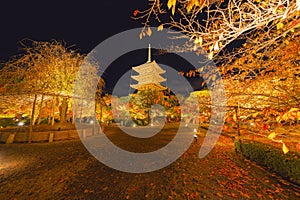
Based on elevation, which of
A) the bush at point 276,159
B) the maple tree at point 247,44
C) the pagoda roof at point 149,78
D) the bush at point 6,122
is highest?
the pagoda roof at point 149,78

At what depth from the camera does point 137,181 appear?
13.3ft

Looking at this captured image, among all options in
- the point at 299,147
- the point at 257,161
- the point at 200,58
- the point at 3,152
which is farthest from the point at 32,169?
the point at 257,161

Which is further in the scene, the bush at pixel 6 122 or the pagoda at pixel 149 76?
the pagoda at pixel 149 76

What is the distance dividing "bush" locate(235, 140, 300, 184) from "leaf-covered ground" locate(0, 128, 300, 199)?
0.25 m

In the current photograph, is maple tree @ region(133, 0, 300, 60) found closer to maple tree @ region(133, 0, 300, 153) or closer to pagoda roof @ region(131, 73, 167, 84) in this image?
maple tree @ region(133, 0, 300, 153)

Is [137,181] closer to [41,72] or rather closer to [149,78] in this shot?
[41,72]

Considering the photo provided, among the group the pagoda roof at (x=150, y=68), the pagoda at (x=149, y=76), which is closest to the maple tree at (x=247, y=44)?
the pagoda at (x=149, y=76)

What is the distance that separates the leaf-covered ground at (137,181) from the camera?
336 centimetres

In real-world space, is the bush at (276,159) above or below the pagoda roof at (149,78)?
below

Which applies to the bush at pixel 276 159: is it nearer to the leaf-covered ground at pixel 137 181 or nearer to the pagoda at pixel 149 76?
the leaf-covered ground at pixel 137 181

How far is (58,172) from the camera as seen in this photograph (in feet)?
14.9

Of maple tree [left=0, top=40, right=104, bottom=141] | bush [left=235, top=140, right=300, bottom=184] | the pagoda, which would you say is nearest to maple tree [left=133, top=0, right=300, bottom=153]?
bush [left=235, top=140, right=300, bottom=184]

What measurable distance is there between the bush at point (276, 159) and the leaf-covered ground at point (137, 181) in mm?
249

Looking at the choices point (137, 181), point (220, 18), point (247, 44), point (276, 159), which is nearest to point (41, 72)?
point (137, 181)
